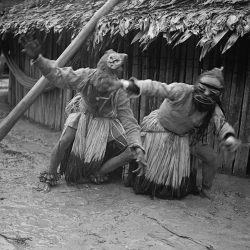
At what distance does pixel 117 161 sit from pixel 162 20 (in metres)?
1.83

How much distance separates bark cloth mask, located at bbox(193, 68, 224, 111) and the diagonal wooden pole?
1.52 metres

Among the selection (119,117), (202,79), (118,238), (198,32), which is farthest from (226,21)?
(118,238)

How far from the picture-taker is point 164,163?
4074mm

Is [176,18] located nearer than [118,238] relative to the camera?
No

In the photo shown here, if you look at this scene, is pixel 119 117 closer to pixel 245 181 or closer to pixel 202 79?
pixel 202 79

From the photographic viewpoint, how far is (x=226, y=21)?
4395mm

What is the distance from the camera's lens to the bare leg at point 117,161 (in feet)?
14.1

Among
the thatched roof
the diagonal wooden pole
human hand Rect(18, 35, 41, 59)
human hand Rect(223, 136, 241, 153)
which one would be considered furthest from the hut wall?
human hand Rect(18, 35, 41, 59)

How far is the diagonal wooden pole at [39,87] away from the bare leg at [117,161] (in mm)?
1048

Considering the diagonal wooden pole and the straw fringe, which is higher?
the diagonal wooden pole

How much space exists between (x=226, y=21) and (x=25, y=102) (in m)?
2.31

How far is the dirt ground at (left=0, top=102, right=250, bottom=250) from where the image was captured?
3131 millimetres

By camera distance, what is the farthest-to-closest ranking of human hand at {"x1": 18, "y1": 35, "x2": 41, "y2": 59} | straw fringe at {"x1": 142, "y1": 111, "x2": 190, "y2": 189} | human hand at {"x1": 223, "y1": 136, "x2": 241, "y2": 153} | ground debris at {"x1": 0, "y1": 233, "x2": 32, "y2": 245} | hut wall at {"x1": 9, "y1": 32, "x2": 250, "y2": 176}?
hut wall at {"x1": 9, "y1": 32, "x2": 250, "y2": 176}, straw fringe at {"x1": 142, "y1": 111, "x2": 190, "y2": 189}, human hand at {"x1": 223, "y1": 136, "x2": 241, "y2": 153}, human hand at {"x1": 18, "y1": 35, "x2": 41, "y2": 59}, ground debris at {"x1": 0, "y1": 233, "x2": 32, "y2": 245}

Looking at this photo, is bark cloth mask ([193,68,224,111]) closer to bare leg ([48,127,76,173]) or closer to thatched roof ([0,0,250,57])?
thatched roof ([0,0,250,57])
